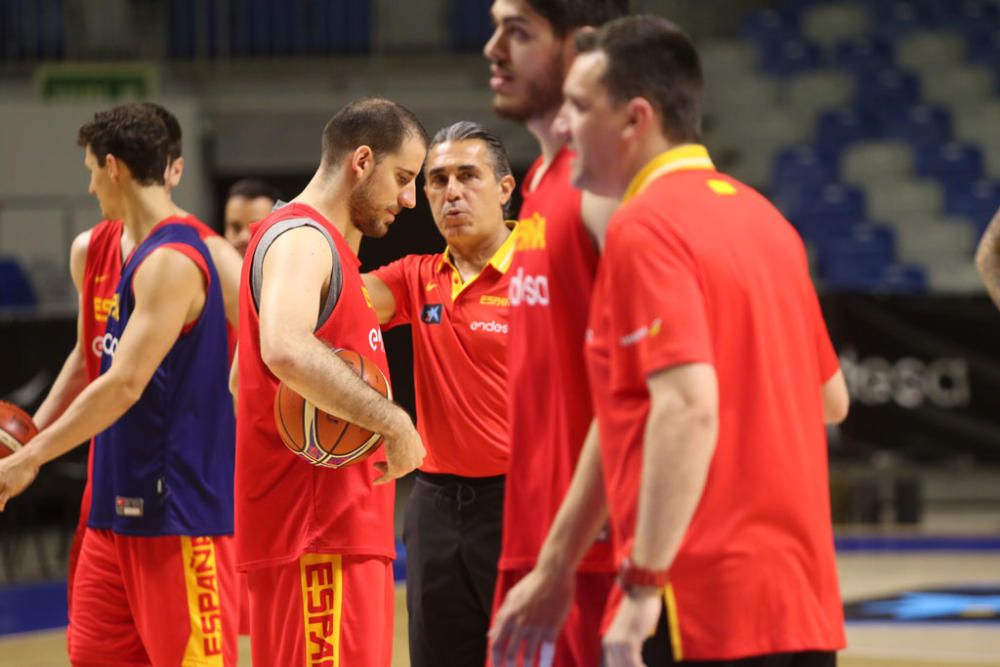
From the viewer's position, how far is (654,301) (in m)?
2.56

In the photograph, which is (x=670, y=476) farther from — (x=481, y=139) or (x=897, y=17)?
(x=897, y=17)

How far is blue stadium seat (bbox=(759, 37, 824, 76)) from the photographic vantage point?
18719mm

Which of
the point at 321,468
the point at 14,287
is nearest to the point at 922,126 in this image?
the point at 14,287

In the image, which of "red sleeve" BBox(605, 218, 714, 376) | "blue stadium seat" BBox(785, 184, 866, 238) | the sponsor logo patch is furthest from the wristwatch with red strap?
"blue stadium seat" BBox(785, 184, 866, 238)

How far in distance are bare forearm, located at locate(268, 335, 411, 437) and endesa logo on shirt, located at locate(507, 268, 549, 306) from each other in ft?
3.01

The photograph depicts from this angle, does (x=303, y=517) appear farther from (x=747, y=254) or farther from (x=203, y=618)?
(x=747, y=254)

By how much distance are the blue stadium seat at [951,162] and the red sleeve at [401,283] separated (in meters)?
13.3

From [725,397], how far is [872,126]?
16192 millimetres

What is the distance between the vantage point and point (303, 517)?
13.8 feet

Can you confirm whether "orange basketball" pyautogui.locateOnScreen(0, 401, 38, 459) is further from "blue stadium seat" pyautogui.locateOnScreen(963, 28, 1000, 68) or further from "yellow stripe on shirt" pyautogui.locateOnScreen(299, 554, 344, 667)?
"blue stadium seat" pyautogui.locateOnScreen(963, 28, 1000, 68)

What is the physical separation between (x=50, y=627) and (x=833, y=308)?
7583mm

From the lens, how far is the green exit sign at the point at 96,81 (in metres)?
16.5

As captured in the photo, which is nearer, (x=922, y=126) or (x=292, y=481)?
(x=292, y=481)

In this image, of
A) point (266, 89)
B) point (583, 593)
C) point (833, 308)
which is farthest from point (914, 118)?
point (583, 593)
